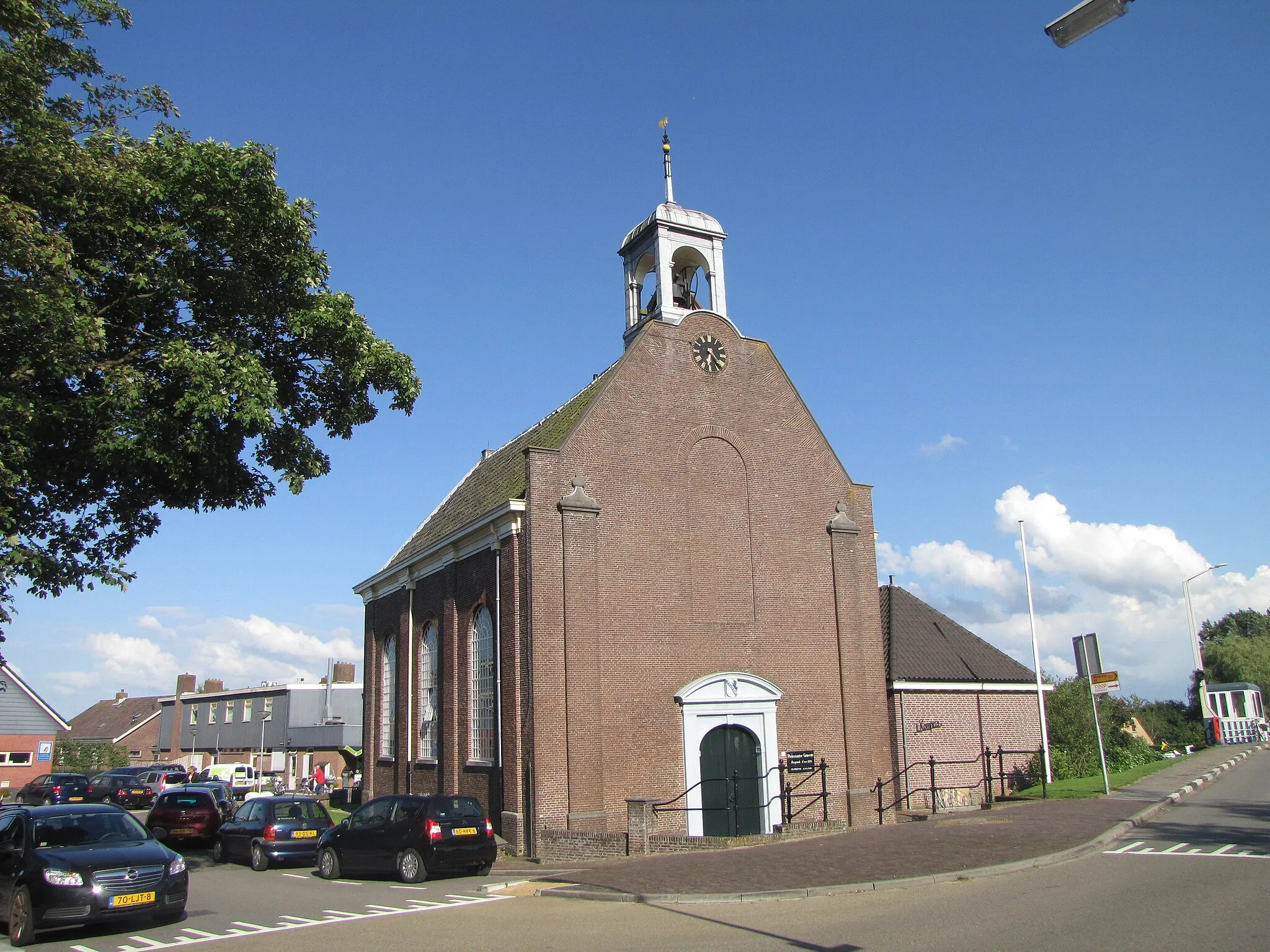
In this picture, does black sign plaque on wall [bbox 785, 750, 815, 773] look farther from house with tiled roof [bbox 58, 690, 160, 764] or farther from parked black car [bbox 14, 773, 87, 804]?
house with tiled roof [bbox 58, 690, 160, 764]

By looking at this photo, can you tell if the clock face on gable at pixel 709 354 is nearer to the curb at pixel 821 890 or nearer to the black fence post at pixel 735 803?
the black fence post at pixel 735 803

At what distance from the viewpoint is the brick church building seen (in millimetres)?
21841

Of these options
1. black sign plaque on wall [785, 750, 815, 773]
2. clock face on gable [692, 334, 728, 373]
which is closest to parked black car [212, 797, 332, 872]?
black sign plaque on wall [785, 750, 815, 773]

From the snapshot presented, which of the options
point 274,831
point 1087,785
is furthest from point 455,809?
point 1087,785

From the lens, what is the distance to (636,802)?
19.6 metres

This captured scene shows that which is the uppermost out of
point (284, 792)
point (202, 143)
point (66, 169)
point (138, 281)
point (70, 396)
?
point (202, 143)

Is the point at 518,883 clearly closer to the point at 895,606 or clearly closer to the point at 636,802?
the point at 636,802

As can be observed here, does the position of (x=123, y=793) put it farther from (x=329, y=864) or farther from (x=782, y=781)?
(x=782, y=781)

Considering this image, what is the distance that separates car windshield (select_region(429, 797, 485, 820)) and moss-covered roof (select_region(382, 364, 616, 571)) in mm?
7526

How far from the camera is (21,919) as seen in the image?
1263 centimetres

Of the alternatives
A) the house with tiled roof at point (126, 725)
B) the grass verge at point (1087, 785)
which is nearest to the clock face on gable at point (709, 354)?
the grass verge at point (1087, 785)

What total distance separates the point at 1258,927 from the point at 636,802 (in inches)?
455

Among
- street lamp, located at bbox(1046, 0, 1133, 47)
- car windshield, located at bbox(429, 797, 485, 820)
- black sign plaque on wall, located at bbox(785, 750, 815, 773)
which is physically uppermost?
street lamp, located at bbox(1046, 0, 1133, 47)

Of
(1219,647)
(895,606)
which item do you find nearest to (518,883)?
(895,606)
